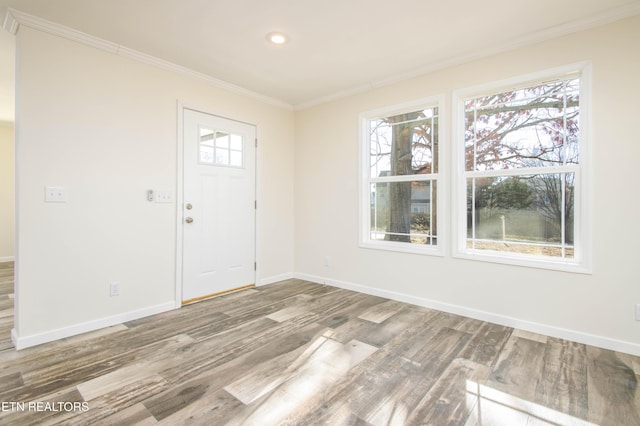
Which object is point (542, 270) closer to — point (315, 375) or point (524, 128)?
point (524, 128)

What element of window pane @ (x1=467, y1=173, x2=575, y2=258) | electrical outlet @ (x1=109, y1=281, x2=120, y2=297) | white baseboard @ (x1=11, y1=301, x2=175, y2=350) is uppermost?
window pane @ (x1=467, y1=173, x2=575, y2=258)

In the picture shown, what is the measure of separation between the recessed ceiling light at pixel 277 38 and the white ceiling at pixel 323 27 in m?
0.05

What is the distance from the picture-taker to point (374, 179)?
377cm

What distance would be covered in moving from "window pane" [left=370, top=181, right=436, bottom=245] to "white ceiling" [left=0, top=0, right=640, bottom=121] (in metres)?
1.26

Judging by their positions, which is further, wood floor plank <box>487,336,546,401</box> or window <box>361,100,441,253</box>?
window <box>361,100,441,253</box>

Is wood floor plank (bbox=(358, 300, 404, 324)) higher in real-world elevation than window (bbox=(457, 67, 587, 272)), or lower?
lower

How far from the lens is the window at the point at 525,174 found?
8.41ft

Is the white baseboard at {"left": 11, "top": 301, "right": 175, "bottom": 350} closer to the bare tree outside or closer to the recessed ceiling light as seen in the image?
the recessed ceiling light

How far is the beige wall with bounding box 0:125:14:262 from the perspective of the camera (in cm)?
555

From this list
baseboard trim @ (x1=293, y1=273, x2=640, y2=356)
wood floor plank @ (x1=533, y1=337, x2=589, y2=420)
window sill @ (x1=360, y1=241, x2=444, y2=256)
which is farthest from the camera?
window sill @ (x1=360, y1=241, x2=444, y2=256)

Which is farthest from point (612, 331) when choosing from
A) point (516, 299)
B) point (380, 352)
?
point (380, 352)

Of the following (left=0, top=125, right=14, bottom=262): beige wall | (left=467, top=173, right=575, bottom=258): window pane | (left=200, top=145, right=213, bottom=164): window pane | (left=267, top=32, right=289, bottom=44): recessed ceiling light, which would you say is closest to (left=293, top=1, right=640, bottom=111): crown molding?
(left=467, top=173, right=575, bottom=258): window pane

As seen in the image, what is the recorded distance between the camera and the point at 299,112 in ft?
14.7

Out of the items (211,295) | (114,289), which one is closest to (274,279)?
(211,295)
